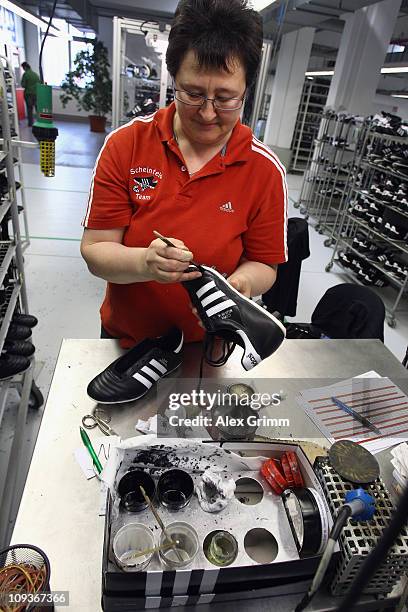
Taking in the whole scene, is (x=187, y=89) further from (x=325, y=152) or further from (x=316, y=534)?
(x=325, y=152)

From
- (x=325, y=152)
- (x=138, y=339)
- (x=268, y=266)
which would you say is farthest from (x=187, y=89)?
(x=325, y=152)

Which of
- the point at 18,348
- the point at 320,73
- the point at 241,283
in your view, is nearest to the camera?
the point at 241,283

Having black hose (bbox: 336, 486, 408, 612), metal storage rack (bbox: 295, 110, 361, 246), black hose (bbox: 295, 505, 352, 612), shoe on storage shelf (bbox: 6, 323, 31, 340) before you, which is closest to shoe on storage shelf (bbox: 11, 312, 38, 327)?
shoe on storage shelf (bbox: 6, 323, 31, 340)

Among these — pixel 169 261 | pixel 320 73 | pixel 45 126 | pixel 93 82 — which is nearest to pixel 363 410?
pixel 169 261

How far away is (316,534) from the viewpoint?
2.41 feet

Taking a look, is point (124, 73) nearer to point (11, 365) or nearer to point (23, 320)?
point (23, 320)

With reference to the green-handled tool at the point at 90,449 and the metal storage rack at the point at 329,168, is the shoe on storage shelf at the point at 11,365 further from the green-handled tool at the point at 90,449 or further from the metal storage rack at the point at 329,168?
the metal storage rack at the point at 329,168

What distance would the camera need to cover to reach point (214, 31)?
887 millimetres


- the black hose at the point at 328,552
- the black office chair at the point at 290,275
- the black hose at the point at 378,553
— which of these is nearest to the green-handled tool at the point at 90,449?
the black hose at the point at 328,552

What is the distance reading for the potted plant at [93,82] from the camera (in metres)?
10.4

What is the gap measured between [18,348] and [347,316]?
5.31 ft

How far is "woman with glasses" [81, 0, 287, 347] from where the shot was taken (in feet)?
3.05

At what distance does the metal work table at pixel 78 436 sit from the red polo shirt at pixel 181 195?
310mm

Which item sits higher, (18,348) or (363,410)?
(363,410)
